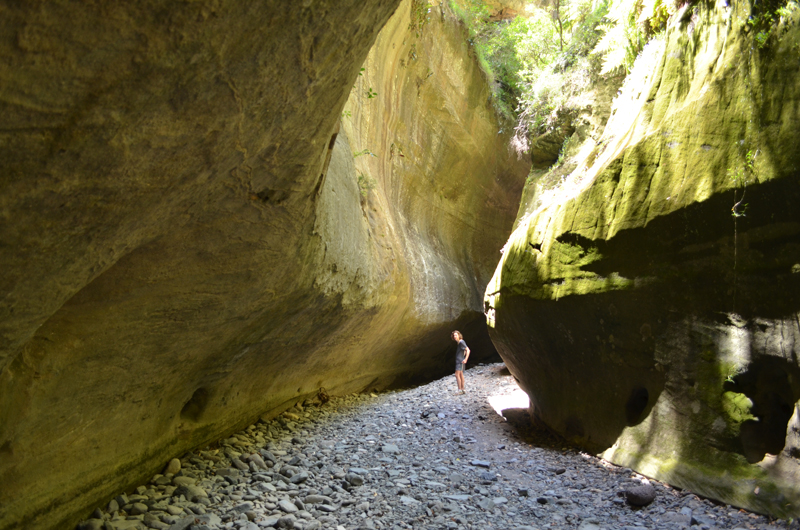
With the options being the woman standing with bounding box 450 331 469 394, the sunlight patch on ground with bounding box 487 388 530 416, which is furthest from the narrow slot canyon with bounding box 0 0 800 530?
the woman standing with bounding box 450 331 469 394

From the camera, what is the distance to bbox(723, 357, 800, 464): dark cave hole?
3.85 metres

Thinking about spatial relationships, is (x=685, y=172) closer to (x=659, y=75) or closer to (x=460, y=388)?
(x=659, y=75)

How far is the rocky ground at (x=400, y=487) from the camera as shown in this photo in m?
4.02

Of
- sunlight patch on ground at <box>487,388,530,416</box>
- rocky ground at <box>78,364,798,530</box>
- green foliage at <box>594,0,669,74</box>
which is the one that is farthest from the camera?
sunlight patch on ground at <box>487,388,530,416</box>

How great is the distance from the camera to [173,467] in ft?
16.3

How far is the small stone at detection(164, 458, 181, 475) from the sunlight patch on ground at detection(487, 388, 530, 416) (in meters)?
4.98

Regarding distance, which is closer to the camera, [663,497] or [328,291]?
[663,497]

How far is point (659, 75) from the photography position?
5.11 m

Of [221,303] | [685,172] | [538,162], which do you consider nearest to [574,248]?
[685,172]

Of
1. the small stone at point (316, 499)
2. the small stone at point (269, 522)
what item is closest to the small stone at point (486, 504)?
the small stone at point (316, 499)

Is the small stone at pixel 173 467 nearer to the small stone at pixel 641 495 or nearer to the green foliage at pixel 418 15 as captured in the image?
the small stone at pixel 641 495

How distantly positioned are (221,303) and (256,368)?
2.38 metres

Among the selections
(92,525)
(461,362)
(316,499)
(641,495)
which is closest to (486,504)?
(641,495)

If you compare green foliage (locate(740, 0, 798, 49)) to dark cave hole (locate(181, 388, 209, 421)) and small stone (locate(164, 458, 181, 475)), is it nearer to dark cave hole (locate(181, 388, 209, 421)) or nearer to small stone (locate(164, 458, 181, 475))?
dark cave hole (locate(181, 388, 209, 421))
